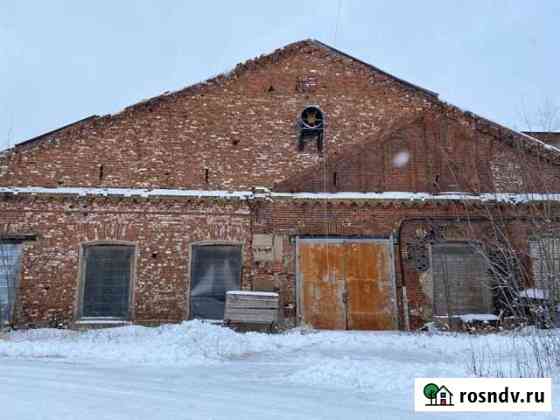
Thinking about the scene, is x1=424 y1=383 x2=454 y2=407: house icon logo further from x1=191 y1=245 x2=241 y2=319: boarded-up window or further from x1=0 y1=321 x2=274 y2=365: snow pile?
x1=191 y1=245 x2=241 y2=319: boarded-up window

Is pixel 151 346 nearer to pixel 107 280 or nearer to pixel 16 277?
pixel 107 280

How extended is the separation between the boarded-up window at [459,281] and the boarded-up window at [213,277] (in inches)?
198

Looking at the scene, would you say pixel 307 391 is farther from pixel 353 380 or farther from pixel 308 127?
pixel 308 127

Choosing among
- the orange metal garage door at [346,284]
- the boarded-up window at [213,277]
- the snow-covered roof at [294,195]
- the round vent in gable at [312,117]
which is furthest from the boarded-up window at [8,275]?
the round vent in gable at [312,117]

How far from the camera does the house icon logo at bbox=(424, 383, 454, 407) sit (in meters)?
4.41

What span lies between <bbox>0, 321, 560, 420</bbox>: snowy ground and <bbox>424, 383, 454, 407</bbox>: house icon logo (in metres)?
0.21

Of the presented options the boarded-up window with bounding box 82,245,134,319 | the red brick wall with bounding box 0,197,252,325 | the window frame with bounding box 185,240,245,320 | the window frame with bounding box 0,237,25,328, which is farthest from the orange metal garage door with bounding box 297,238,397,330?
the window frame with bounding box 0,237,25,328

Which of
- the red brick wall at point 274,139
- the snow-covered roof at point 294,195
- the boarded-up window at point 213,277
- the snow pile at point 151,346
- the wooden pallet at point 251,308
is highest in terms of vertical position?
the red brick wall at point 274,139

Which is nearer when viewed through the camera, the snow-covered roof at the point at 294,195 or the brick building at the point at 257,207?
the brick building at the point at 257,207

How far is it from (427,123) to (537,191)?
10.7 ft

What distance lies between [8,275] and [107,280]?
7.60 feet

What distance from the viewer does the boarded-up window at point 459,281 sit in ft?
38.0

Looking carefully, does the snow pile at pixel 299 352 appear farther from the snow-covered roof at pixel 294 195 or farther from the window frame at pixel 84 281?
the snow-covered roof at pixel 294 195

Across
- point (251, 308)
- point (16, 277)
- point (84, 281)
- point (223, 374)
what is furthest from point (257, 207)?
point (223, 374)
